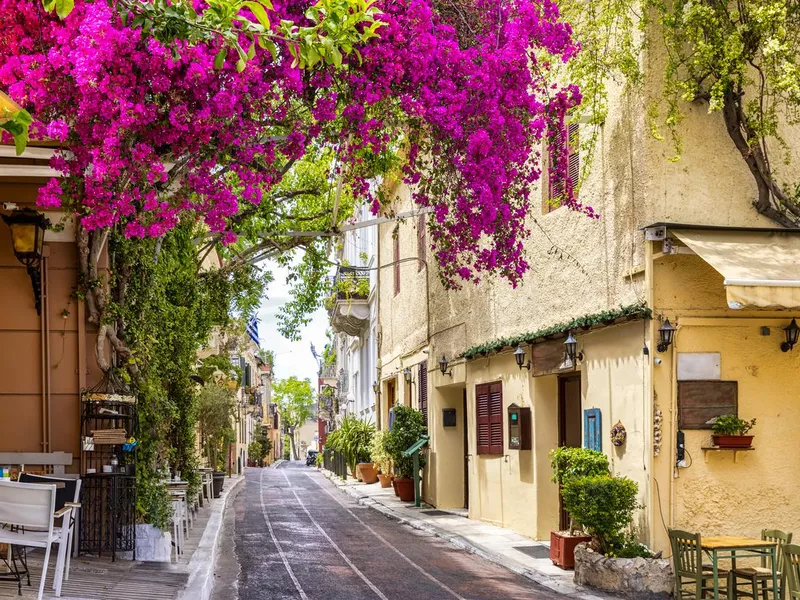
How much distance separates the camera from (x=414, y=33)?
9742 millimetres

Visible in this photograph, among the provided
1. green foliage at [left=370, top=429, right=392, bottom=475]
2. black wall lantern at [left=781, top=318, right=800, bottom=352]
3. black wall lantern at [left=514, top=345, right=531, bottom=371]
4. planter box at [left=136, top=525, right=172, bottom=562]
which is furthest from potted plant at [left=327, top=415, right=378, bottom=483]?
black wall lantern at [left=781, top=318, right=800, bottom=352]

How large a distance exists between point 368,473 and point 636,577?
22076mm

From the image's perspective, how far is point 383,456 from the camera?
2602 cm

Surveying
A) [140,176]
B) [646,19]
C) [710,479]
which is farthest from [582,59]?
[140,176]

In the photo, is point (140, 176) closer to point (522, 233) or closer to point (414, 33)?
point (414, 33)

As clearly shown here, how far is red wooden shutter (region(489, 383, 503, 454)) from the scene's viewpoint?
717 inches

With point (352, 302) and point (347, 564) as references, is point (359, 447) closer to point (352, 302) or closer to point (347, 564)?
point (352, 302)

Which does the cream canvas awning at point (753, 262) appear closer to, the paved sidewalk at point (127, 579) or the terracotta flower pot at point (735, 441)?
the terracotta flower pot at point (735, 441)

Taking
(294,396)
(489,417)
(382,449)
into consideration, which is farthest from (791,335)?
(294,396)

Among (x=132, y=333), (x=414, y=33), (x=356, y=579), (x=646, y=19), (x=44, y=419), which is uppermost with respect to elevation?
(x=646, y=19)

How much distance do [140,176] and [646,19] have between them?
6427 mm

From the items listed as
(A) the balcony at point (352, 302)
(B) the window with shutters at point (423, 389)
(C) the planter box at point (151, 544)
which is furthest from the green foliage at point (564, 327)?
(A) the balcony at point (352, 302)

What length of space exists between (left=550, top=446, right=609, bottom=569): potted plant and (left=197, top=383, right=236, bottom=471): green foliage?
1499 centimetres

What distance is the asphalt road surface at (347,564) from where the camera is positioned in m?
11.4
